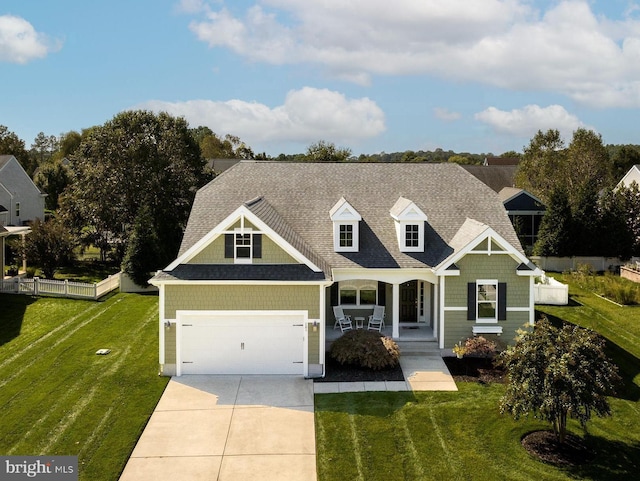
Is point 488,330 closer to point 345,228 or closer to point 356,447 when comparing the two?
point 345,228

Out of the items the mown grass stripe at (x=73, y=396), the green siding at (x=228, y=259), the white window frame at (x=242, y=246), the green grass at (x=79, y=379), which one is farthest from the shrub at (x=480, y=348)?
the mown grass stripe at (x=73, y=396)

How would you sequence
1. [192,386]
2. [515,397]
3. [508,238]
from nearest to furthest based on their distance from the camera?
[515,397]
[192,386]
[508,238]

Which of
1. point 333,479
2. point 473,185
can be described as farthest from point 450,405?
point 473,185

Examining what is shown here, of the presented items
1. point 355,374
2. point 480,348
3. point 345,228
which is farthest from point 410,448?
point 345,228

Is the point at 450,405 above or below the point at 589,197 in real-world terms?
below

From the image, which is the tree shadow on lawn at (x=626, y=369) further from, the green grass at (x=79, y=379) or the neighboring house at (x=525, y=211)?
the neighboring house at (x=525, y=211)

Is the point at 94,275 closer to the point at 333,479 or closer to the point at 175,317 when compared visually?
the point at 175,317
